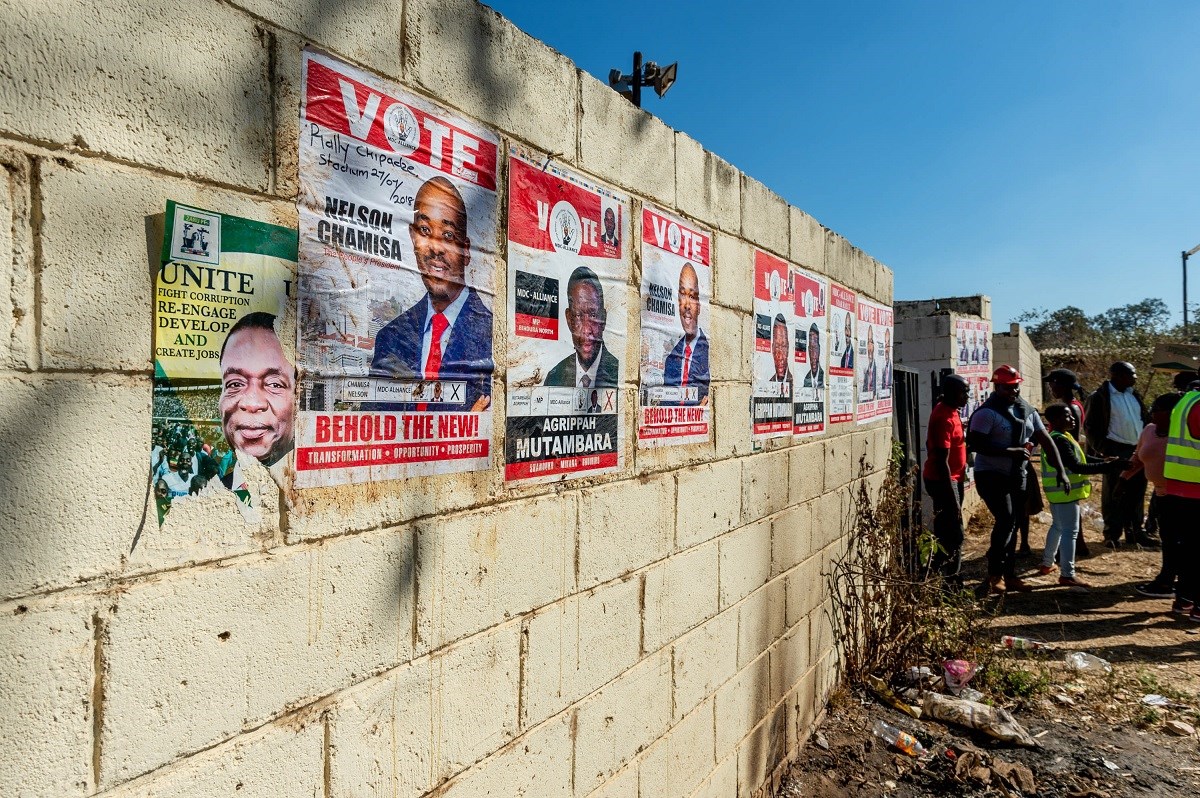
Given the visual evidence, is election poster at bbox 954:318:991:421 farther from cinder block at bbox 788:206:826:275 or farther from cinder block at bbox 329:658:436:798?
cinder block at bbox 329:658:436:798

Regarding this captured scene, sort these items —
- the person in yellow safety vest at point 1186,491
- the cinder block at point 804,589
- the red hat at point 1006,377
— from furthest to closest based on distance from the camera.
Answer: the red hat at point 1006,377
the person in yellow safety vest at point 1186,491
the cinder block at point 804,589

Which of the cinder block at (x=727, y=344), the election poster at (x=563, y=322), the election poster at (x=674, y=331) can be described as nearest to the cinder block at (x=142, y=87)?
the election poster at (x=563, y=322)

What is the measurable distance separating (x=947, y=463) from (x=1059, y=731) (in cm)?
261

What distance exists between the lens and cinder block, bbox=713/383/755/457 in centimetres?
310

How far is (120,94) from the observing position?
1.19 meters

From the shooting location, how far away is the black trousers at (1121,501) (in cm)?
835

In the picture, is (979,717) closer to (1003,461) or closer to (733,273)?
(733,273)

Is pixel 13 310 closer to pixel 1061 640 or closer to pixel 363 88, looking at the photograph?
pixel 363 88

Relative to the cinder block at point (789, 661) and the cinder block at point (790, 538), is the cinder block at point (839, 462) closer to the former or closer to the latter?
the cinder block at point (790, 538)

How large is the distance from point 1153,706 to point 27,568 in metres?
5.58

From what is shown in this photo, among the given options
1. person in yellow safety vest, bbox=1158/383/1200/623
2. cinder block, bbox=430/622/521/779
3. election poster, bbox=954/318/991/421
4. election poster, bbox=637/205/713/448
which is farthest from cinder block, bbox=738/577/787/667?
election poster, bbox=954/318/991/421

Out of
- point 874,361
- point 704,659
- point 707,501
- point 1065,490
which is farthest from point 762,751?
point 1065,490

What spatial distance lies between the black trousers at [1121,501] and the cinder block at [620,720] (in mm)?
7821

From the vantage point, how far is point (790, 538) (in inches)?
149
